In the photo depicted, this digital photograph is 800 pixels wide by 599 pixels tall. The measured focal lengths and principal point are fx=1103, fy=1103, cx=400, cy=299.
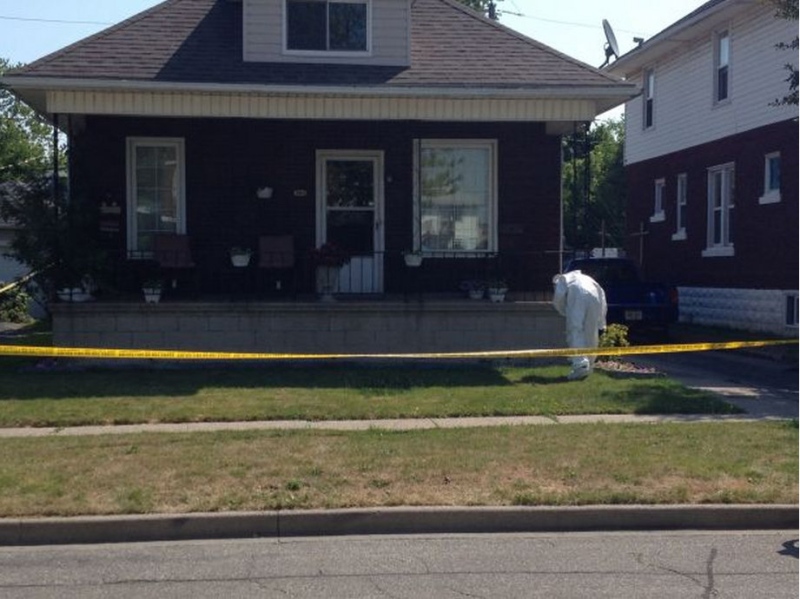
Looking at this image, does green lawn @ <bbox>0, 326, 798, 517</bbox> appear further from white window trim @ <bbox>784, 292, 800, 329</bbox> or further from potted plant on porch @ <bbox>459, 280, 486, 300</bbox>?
white window trim @ <bbox>784, 292, 800, 329</bbox>

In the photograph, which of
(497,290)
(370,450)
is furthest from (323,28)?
(370,450)

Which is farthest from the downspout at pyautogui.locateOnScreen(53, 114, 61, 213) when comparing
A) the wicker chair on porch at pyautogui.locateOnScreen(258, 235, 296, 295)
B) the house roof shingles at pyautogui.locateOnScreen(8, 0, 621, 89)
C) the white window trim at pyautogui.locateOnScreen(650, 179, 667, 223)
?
the white window trim at pyautogui.locateOnScreen(650, 179, 667, 223)

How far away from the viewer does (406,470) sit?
30.3ft

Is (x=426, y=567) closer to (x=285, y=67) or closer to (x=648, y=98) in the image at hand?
(x=285, y=67)

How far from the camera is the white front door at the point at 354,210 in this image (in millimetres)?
17672

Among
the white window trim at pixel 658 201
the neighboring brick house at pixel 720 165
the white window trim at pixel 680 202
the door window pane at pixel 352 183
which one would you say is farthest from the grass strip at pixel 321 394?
the white window trim at pixel 658 201

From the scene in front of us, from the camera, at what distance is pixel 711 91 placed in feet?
84.7

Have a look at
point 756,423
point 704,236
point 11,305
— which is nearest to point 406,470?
point 756,423

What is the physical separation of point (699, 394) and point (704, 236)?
13.6 metres

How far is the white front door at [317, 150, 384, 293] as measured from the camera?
58.0ft

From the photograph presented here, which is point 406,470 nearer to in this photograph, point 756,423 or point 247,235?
point 756,423

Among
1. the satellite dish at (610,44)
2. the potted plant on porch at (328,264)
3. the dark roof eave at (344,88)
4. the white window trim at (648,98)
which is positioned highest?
the satellite dish at (610,44)

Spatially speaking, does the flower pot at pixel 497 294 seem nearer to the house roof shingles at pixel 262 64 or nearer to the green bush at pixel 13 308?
the house roof shingles at pixel 262 64

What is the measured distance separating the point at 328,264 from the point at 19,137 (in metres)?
27.0
